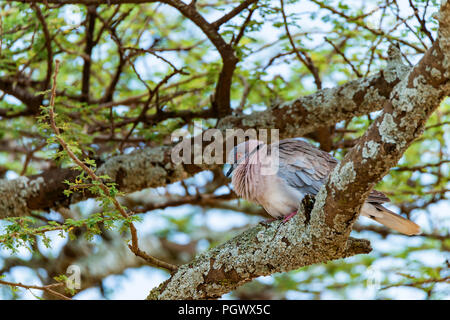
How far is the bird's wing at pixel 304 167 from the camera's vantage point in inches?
156

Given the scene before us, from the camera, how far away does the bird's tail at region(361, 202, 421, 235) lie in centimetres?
380

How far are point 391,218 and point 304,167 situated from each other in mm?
732

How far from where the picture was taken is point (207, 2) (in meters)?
7.17

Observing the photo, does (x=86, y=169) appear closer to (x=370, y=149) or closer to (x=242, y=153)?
(x=370, y=149)

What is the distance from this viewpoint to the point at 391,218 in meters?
3.86

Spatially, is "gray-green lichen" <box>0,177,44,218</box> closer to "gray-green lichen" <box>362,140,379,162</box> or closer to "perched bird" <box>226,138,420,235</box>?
"perched bird" <box>226,138,420,235</box>

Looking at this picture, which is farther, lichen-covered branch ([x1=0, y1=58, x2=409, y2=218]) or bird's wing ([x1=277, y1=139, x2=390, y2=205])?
lichen-covered branch ([x1=0, y1=58, x2=409, y2=218])

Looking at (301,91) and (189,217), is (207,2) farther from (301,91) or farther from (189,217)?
(189,217)

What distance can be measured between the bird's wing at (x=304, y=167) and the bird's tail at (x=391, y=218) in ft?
1.30

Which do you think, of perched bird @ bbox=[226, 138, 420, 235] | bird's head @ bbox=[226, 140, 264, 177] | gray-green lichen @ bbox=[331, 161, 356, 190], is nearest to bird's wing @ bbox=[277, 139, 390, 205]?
perched bird @ bbox=[226, 138, 420, 235]

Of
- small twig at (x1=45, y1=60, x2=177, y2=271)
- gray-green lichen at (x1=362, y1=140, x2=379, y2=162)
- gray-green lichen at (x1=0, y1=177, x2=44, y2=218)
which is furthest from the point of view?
gray-green lichen at (x1=0, y1=177, x2=44, y2=218)

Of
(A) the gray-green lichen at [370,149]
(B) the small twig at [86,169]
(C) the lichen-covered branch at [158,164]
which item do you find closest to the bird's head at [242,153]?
(C) the lichen-covered branch at [158,164]

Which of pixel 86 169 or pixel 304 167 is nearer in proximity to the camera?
pixel 86 169

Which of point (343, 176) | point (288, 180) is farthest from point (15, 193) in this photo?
point (343, 176)
